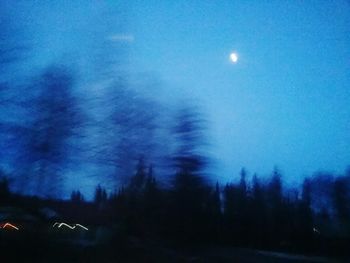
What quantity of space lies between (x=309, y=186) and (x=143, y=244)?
4123 centimetres

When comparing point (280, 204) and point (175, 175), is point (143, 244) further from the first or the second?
point (280, 204)

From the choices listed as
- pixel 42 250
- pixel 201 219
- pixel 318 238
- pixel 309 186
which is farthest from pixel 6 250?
pixel 309 186

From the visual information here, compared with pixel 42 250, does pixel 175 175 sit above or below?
above

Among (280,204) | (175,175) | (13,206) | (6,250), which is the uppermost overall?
(280,204)

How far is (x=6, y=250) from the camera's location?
484 inches

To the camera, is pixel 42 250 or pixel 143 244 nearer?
pixel 42 250

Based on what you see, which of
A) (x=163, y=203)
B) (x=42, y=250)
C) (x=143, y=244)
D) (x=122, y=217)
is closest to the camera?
(x=42, y=250)

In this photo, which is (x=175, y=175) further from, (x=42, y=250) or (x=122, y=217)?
(x=42, y=250)

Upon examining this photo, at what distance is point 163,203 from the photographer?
2183cm

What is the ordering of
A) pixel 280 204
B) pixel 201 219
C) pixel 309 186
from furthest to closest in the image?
1. pixel 309 186
2. pixel 280 204
3. pixel 201 219

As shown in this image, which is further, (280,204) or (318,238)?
(280,204)

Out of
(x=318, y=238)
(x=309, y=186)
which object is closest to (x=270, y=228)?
(x=318, y=238)

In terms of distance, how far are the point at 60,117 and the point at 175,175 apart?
7.92 metres

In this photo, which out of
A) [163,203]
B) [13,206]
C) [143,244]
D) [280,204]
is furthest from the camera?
[280,204]
